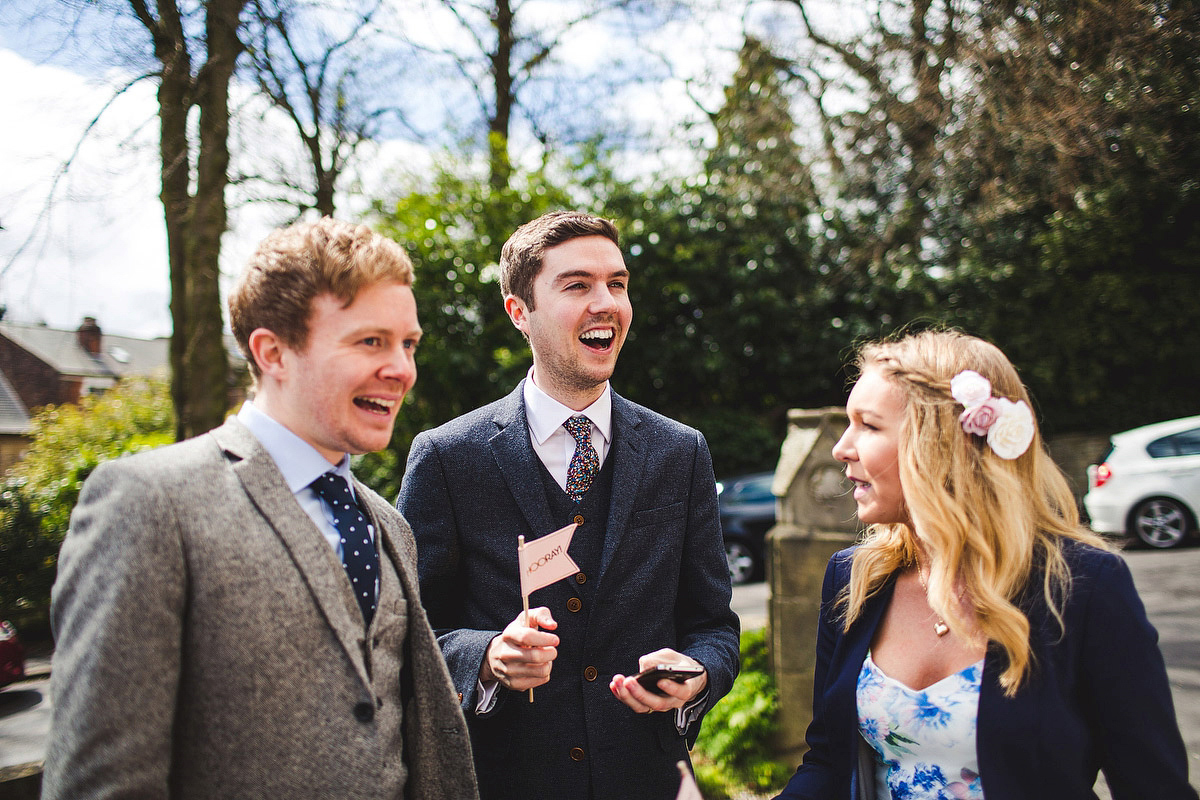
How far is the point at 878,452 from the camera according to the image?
6.10 ft

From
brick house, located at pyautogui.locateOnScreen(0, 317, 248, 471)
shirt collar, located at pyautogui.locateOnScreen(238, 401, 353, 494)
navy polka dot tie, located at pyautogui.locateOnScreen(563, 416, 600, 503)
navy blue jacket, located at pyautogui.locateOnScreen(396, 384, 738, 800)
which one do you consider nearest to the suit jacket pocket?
navy blue jacket, located at pyautogui.locateOnScreen(396, 384, 738, 800)

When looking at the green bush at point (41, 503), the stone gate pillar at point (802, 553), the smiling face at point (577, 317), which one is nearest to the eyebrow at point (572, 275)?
the smiling face at point (577, 317)

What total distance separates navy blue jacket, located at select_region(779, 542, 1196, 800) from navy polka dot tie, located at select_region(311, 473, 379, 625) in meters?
1.35

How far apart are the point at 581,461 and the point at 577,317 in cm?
42

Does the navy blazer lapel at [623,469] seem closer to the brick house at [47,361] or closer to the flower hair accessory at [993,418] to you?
the flower hair accessory at [993,418]

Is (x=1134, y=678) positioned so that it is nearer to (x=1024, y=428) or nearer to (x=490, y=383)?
Answer: (x=1024, y=428)

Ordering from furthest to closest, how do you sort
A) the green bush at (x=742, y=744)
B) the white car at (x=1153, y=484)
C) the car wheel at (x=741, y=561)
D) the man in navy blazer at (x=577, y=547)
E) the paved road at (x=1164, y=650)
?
the car wheel at (x=741, y=561) < the white car at (x=1153, y=484) < the green bush at (x=742, y=744) < the paved road at (x=1164, y=650) < the man in navy blazer at (x=577, y=547)

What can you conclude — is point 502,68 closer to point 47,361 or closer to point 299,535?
point 47,361

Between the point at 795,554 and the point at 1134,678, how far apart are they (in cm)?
278

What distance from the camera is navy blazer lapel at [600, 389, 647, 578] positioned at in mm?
1999

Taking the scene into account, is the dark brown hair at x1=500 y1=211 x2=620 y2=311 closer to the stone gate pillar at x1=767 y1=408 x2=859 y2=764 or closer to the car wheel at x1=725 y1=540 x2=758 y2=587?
the stone gate pillar at x1=767 y1=408 x2=859 y2=764

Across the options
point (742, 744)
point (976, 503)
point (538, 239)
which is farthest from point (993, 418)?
point (742, 744)

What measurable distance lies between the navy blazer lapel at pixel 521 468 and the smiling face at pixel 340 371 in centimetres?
63

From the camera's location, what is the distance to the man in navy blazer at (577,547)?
1.91m
